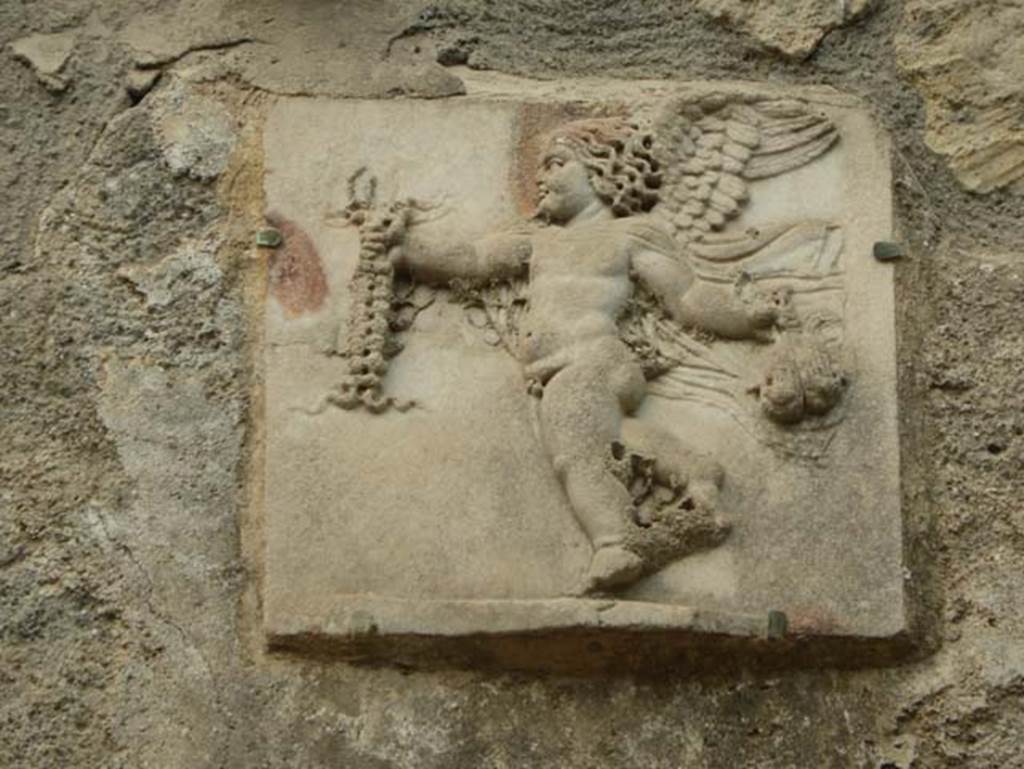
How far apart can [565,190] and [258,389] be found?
59 cm

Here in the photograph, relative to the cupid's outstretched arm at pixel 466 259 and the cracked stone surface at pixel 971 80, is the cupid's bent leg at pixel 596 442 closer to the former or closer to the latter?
the cupid's outstretched arm at pixel 466 259

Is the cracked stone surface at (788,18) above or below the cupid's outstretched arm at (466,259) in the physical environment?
above

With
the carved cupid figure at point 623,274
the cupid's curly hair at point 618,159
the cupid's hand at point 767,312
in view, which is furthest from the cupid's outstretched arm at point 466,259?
the cupid's hand at point 767,312

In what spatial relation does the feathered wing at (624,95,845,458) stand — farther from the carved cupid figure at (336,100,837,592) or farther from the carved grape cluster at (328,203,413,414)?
the carved grape cluster at (328,203,413,414)

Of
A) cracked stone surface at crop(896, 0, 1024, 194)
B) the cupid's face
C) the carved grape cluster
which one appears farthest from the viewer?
cracked stone surface at crop(896, 0, 1024, 194)

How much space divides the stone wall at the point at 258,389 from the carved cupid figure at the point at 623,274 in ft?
0.63

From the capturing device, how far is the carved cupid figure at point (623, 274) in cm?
A: 369

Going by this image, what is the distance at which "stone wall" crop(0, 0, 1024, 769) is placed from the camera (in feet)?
11.9

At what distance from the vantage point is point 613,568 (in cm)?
360

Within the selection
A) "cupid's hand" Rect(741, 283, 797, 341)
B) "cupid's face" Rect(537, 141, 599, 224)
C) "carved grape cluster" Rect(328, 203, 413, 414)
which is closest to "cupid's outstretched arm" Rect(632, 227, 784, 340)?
"cupid's hand" Rect(741, 283, 797, 341)

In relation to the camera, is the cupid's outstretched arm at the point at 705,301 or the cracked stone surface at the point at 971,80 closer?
the cupid's outstretched arm at the point at 705,301

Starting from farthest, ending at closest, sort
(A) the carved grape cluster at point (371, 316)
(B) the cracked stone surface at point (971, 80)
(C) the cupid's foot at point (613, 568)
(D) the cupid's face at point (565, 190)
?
(B) the cracked stone surface at point (971, 80) → (D) the cupid's face at point (565, 190) → (A) the carved grape cluster at point (371, 316) → (C) the cupid's foot at point (613, 568)

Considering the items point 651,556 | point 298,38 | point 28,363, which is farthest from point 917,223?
point 28,363

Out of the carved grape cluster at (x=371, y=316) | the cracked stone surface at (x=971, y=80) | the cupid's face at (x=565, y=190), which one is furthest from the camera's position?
the cracked stone surface at (x=971, y=80)
